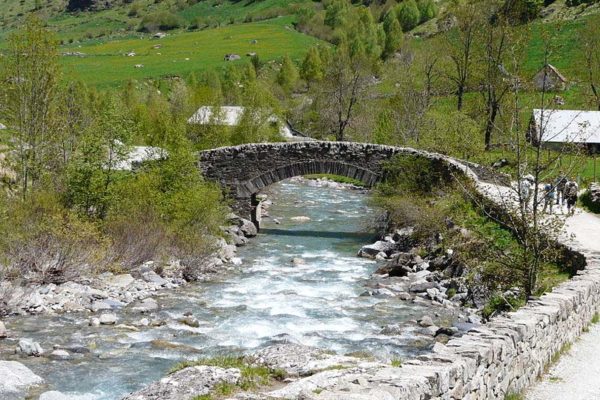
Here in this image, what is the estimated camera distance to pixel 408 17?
4870 inches

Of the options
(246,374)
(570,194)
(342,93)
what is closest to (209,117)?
(342,93)

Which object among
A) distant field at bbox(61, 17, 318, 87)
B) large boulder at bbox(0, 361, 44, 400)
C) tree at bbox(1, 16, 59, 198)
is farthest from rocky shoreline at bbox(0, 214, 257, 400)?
distant field at bbox(61, 17, 318, 87)

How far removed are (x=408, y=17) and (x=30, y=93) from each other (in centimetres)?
10379

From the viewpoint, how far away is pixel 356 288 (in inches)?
957

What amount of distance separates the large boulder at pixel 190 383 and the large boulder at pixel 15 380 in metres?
3.99

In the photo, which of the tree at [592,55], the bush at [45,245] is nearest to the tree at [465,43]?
the tree at [592,55]

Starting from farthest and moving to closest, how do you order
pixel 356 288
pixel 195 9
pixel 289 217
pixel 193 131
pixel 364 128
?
pixel 195 9
pixel 364 128
pixel 193 131
pixel 289 217
pixel 356 288

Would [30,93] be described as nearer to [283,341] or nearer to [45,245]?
[45,245]

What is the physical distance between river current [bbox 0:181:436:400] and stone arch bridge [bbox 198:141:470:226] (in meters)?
5.11

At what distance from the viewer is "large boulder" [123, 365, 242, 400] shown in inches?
423

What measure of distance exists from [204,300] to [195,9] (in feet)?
563

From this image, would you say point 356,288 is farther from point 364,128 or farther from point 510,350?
point 364,128

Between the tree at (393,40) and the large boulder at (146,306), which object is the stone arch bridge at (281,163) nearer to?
the large boulder at (146,306)

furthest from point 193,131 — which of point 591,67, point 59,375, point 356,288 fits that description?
point 59,375
